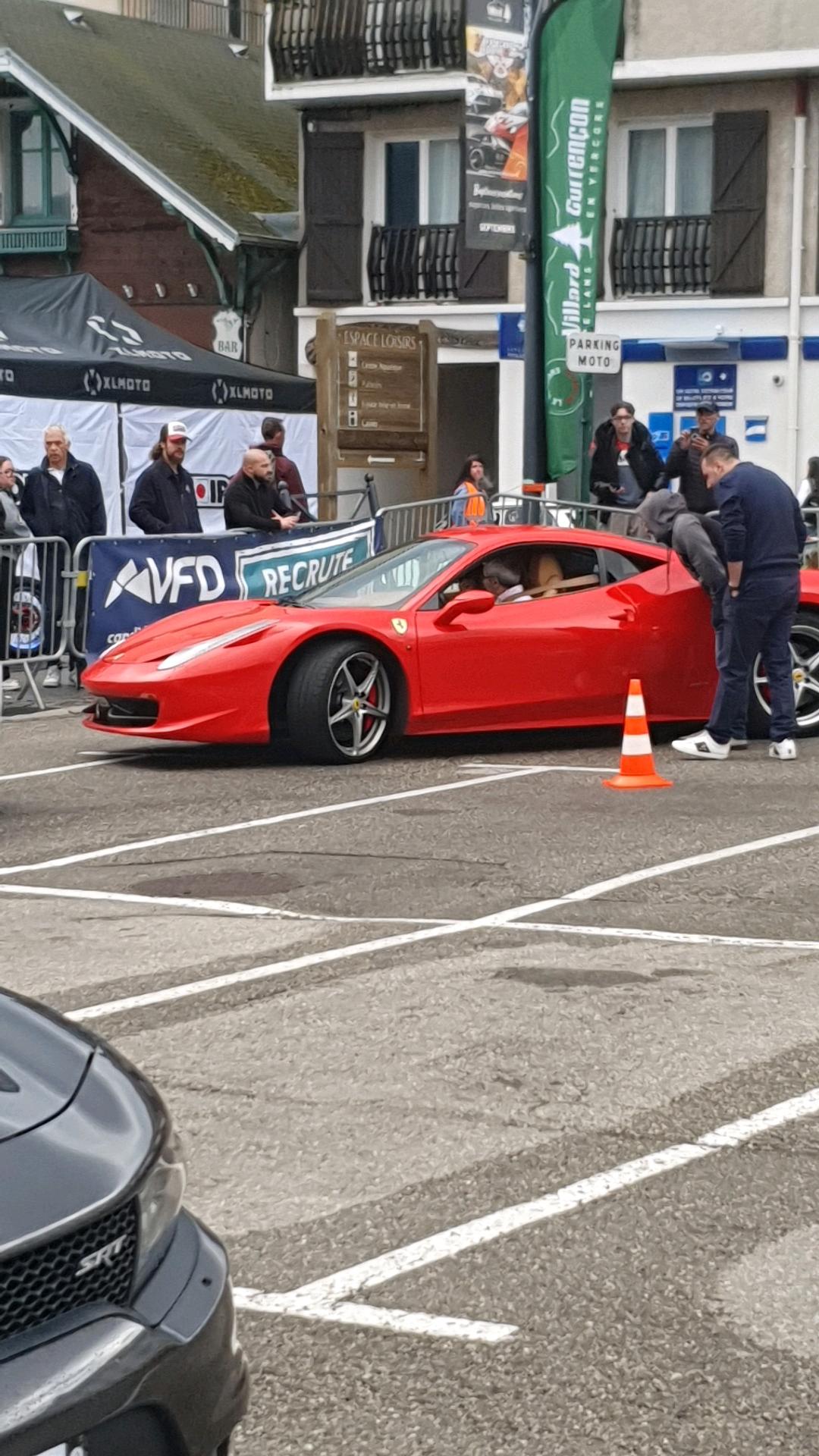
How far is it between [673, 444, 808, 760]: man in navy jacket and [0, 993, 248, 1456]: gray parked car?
922 cm

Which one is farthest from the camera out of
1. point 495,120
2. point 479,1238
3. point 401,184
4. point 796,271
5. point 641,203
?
point 401,184

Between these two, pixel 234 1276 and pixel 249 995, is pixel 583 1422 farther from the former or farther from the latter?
pixel 249 995

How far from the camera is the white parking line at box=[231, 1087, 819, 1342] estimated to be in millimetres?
4051

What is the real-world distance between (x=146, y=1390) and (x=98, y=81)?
32.6 m

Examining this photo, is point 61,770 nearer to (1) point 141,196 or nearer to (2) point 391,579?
(2) point 391,579

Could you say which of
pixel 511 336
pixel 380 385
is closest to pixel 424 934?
pixel 380 385

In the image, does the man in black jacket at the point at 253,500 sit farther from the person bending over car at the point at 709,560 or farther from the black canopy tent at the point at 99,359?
the black canopy tent at the point at 99,359

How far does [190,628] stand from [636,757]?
2702 mm

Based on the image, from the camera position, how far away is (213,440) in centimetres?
2316

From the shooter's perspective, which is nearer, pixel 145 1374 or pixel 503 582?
pixel 145 1374

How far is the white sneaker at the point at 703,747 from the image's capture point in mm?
12281

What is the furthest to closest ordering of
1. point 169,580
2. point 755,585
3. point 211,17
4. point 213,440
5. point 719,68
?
point 211,17
point 719,68
point 213,440
point 169,580
point 755,585

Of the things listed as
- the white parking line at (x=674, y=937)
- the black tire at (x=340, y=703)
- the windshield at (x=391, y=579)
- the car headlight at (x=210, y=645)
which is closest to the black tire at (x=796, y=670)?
the windshield at (x=391, y=579)

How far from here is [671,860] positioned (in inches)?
358
